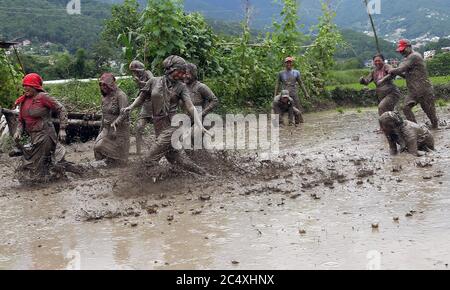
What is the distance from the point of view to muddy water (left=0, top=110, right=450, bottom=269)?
5.14 metres

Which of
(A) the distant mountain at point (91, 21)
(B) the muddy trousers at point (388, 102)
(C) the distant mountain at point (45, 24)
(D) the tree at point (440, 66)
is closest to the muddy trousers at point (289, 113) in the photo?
(B) the muddy trousers at point (388, 102)

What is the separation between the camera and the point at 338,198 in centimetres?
702

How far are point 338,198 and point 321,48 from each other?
12.9m

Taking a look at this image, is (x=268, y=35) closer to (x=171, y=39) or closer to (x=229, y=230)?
(x=171, y=39)

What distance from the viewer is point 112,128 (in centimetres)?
963

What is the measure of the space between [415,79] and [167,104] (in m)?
5.44

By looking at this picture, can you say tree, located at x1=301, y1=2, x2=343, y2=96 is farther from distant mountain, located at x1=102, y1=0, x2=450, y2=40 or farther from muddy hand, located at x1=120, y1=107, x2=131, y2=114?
distant mountain, located at x1=102, y1=0, x2=450, y2=40

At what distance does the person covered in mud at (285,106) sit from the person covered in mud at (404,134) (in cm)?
547

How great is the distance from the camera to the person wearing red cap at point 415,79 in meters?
11.2

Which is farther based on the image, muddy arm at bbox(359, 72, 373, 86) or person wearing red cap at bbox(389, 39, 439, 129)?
muddy arm at bbox(359, 72, 373, 86)

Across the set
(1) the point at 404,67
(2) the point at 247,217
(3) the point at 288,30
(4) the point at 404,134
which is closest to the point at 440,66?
(3) the point at 288,30

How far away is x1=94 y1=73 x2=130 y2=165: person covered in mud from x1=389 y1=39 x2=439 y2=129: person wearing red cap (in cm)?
492

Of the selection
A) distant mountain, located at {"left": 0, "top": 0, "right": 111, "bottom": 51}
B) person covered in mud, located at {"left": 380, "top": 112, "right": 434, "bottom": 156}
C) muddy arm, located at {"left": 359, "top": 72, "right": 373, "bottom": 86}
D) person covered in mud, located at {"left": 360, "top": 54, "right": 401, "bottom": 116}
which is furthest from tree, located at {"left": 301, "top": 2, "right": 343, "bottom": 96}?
distant mountain, located at {"left": 0, "top": 0, "right": 111, "bottom": 51}

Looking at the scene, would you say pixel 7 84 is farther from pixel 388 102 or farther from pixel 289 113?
pixel 388 102
